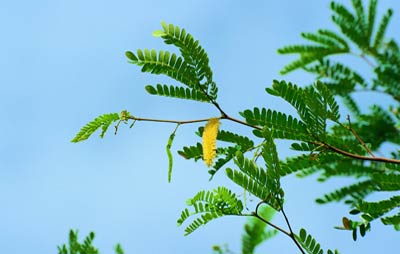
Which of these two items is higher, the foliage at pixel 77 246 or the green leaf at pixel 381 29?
the green leaf at pixel 381 29

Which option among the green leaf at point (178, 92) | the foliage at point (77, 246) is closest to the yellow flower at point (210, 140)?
the green leaf at point (178, 92)

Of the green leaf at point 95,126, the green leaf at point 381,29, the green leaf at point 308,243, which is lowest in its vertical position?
the green leaf at point 308,243

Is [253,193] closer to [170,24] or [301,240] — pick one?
[301,240]

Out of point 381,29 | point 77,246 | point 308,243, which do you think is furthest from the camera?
point 381,29

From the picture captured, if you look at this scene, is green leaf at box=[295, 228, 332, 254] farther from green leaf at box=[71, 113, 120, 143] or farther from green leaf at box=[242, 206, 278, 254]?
green leaf at box=[71, 113, 120, 143]

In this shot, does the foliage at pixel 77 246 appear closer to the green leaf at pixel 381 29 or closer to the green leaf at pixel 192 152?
the green leaf at pixel 192 152

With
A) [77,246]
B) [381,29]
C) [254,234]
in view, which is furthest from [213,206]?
[381,29]

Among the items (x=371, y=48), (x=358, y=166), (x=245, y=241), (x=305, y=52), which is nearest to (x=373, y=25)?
(x=371, y=48)

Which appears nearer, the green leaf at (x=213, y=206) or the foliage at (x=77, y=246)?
the green leaf at (x=213, y=206)

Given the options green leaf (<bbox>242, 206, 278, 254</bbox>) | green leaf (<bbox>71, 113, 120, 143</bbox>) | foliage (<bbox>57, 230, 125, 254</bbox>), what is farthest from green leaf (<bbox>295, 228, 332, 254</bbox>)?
foliage (<bbox>57, 230, 125, 254</bbox>)

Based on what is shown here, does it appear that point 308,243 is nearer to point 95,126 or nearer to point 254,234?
point 254,234
